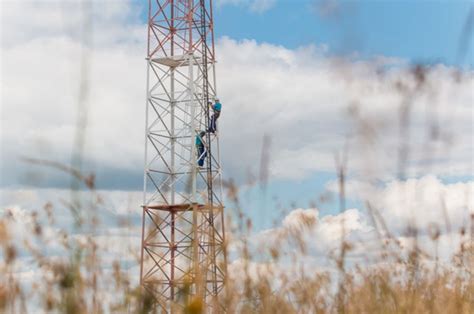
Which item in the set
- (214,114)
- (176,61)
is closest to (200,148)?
(214,114)

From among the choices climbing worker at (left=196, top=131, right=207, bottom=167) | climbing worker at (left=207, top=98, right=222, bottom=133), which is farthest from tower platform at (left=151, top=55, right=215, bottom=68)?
climbing worker at (left=196, top=131, right=207, bottom=167)

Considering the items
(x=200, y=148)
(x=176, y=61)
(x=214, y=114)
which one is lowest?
(x=200, y=148)

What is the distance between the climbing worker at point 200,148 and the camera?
65.9 feet

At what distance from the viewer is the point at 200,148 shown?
20125 mm

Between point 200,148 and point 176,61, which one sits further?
point 176,61

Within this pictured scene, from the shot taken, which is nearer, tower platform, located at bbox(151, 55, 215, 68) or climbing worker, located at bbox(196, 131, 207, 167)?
climbing worker, located at bbox(196, 131, 207, 167)

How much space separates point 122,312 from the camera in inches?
133

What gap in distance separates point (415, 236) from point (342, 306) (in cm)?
67

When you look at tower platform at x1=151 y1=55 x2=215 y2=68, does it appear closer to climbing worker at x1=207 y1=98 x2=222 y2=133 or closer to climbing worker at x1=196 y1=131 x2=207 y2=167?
climbing worker at x1=207 y1=98 x2=222 y2=133

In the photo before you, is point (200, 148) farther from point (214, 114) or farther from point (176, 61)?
point (176, 61)

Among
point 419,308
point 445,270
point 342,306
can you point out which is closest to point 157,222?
point 342,306

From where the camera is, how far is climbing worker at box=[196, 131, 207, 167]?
2009 cm

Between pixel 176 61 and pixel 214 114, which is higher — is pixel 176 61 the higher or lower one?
the higher one

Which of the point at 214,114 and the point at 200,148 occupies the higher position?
the point at 214,114
